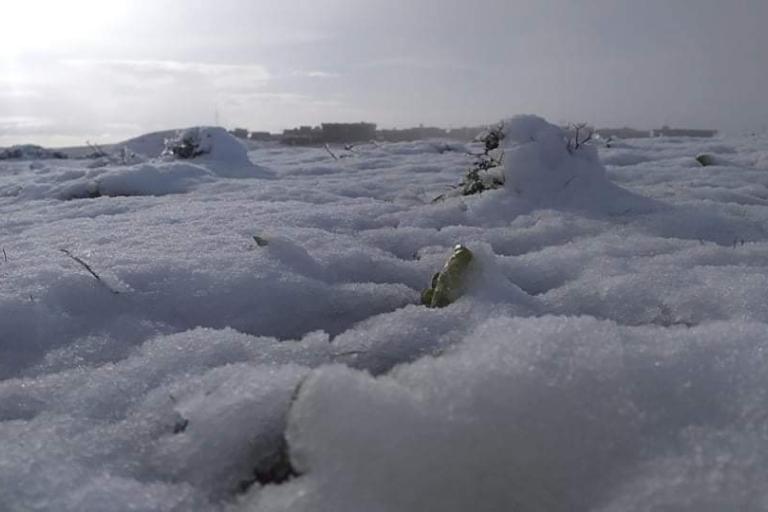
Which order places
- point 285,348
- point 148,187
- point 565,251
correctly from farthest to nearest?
point 148,187 < point 565,251 < point 285,348

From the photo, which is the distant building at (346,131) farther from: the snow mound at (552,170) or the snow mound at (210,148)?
the snow mound at (552,170)

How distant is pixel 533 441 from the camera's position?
966 millimetres

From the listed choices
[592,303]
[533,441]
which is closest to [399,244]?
[592,303]

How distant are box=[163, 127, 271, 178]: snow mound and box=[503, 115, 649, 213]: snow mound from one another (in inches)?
139

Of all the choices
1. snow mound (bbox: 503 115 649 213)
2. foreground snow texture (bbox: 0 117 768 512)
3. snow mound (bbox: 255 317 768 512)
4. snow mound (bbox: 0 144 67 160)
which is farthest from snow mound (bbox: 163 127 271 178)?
snow mound (bbox: 0 144 67 160)

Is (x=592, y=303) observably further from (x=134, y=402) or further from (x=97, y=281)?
(x=97, y=281)

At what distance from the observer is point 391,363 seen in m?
1.41

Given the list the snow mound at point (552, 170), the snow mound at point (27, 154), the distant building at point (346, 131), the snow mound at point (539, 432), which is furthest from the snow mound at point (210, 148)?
the distant building at point (346, 131)

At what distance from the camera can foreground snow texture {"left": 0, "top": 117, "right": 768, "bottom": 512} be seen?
0.94 m

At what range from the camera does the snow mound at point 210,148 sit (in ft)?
21.7

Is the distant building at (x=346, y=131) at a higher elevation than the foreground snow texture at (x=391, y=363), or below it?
higher

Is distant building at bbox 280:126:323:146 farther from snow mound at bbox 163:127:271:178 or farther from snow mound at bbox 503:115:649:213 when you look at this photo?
snow mound at bbox 503:115:649:213

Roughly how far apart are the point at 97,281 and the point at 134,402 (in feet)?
2.43

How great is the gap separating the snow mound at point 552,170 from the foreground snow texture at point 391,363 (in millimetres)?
114
